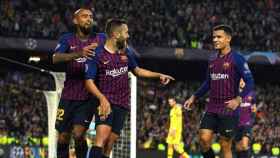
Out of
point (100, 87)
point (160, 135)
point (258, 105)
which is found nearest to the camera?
point (100, 87)

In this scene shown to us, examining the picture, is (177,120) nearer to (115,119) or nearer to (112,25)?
(115,119)

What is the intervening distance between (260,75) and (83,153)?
→ 21401 mm

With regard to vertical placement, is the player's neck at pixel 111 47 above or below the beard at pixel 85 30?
below

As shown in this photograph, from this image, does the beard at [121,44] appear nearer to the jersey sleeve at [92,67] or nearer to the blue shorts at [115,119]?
the jersey sleeve at [92,67]

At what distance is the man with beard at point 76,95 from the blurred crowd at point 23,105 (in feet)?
36.9

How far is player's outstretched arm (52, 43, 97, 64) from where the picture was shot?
878 centimetres

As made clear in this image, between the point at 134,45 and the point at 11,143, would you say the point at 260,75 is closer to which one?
the point at 134,45

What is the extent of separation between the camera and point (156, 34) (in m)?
26.9

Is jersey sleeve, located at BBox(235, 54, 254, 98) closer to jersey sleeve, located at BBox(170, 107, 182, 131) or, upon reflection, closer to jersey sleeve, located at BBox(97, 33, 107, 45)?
jersey sleeve, located at BBox(97, 33, 107, 45)

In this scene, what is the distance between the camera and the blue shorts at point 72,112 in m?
9.39

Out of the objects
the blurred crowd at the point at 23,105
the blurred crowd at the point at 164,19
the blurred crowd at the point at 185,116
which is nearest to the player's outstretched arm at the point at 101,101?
the blurred crowd at the point at 23,105

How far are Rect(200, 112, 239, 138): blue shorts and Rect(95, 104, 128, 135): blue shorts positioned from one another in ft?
5.20

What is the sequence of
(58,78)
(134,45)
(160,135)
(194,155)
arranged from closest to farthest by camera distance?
(58,78) < (194,155) < (160,135) < (134,45)

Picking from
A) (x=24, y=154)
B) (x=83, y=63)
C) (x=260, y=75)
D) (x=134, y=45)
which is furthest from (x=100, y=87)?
(x=260, y=75)
